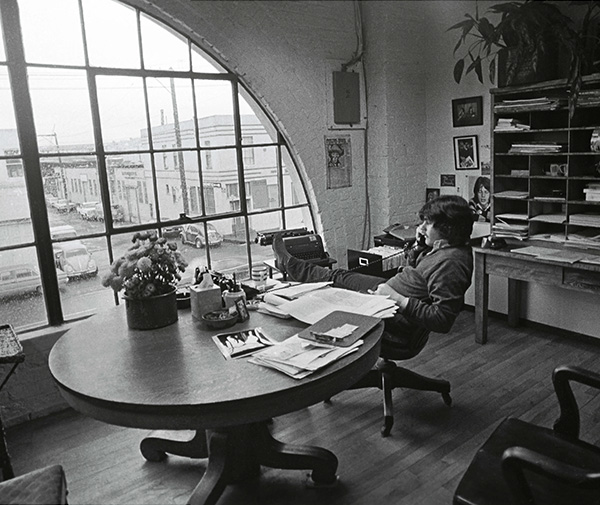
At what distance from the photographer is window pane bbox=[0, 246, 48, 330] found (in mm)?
3141

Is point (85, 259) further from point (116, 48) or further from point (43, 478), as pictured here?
point (43, 478)

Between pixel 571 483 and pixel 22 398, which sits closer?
pixel 571 483

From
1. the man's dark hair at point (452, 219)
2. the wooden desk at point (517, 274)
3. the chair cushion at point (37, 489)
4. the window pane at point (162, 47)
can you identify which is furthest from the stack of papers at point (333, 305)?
the window pane at point (162, 47)

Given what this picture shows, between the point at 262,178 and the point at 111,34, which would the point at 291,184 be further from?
the point at 111,34

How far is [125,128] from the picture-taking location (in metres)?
3.45

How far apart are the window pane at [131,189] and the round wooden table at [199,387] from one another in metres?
1.11

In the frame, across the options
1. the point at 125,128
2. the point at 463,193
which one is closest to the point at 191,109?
the point at 125,128

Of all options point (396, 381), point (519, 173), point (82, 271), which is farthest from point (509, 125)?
point (82, 271)

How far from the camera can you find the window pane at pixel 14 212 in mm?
3086

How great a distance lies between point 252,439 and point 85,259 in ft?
5.66

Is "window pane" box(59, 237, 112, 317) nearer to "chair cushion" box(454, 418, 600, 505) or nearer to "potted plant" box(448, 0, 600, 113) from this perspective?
"chair cushion" box(454, 418, 600, 505)

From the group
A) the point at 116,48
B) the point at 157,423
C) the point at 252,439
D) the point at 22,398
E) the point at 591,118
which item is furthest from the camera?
Result: the point at 591,118

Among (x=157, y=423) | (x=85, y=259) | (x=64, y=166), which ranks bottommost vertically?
(x=157, y=423)

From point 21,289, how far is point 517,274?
127 inches
